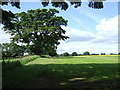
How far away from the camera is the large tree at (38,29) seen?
63.2 meters

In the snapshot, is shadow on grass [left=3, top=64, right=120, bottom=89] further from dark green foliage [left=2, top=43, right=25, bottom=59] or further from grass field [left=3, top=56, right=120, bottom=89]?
dark green foliage [left=2, top=43, right=25, bottom=59]

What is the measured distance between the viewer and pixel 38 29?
2507 inches

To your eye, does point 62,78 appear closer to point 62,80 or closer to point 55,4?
point 62,80

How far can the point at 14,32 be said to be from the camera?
69.7 meters

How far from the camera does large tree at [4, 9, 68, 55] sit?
208 feet

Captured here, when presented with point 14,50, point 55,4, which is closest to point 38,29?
point 14,50

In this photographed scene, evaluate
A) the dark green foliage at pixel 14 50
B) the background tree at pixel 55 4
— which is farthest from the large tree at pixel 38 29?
the background tree at pixel 55 4

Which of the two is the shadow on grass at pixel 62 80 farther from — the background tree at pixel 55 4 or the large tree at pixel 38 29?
the large tree at pixel 38 29

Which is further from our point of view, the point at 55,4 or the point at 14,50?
the point at 14,50

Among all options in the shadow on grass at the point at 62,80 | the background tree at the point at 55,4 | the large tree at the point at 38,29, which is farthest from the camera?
the large tree at the point at 38,29

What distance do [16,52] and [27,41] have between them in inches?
355

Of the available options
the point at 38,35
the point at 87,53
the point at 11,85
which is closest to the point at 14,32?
the point at 38,35

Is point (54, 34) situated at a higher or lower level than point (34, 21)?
lower

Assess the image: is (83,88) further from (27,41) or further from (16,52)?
(16,52)
